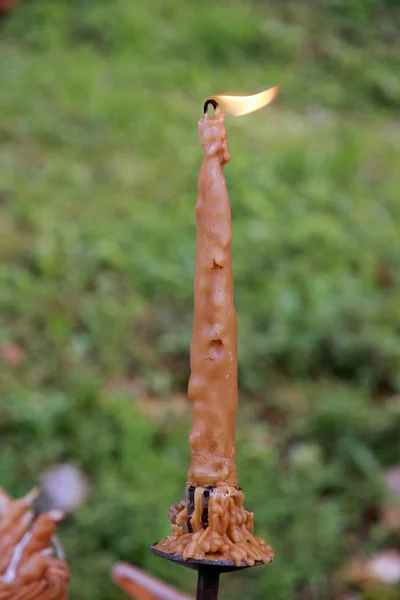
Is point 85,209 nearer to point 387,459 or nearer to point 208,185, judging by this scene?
point 387,459

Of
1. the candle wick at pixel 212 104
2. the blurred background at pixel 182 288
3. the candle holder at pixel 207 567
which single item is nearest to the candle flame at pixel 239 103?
the candle wick at pixel 212 104

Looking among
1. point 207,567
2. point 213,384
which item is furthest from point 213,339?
point 207,567

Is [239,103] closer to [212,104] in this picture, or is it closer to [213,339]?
[212,104]

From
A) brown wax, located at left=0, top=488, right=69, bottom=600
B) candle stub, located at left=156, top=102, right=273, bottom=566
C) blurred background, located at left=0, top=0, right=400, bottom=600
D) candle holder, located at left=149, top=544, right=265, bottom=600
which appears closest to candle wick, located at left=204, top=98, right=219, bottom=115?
candle stub, located at left=156, top=102, right=273, bottom=566

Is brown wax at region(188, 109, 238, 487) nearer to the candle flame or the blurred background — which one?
the candle flame

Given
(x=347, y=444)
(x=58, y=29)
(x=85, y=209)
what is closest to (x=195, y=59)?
(x=58, y=29)

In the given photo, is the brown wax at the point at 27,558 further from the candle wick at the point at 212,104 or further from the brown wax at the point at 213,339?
the candle wick at the point at 212,104
